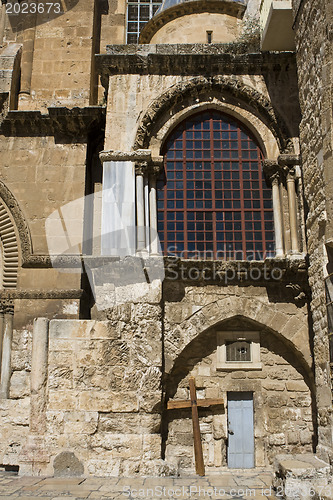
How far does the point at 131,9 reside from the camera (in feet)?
44.5

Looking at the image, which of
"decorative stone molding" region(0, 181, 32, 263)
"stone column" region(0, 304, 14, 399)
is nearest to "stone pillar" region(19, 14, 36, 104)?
"decorative stone molding" region(0, 181, 32, 263)

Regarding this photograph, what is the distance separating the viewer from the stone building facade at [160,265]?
8.41m

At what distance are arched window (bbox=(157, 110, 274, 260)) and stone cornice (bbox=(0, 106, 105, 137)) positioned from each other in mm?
1786

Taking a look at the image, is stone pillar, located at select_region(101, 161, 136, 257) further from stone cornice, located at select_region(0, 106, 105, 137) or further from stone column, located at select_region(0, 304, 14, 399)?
stone column, located at select_region(0, 304, 14, 399)

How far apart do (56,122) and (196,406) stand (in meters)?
6.47

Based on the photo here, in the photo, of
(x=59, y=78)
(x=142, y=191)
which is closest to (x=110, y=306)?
(x=142, y=191)

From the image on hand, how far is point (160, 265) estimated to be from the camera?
30.0 feet

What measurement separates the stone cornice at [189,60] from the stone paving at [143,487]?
7709mm

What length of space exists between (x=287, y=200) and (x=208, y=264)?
208 centimetres

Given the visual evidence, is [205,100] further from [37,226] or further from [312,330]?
[312,330]

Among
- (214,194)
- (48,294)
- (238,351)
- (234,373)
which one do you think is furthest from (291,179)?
(48,294)

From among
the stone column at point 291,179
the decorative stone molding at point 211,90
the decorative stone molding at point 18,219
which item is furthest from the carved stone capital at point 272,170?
the decorative stone molding at point 18,219

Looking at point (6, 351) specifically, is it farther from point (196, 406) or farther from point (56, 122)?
point (56, 122)

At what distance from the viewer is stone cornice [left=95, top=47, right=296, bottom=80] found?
33.8 ft
